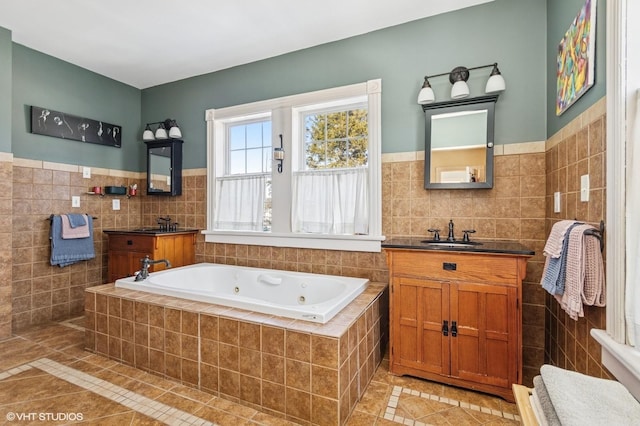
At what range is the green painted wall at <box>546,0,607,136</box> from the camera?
1.39m

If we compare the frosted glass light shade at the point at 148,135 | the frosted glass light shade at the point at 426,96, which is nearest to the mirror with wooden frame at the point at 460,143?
the frosted glass light shade at the point at 426,96

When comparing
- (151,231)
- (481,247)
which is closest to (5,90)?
(151,231)

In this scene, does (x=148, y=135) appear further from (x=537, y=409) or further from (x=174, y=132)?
(x=537, y=409)

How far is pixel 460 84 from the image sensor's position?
2270 millimetres

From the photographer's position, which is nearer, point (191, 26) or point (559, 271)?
point (559, 271)

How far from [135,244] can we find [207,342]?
1.86 meters

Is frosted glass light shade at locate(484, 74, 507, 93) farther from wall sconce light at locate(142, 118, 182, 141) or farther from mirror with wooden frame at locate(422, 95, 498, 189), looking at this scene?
wall sconce light at locate(142, 118, 182, 141)

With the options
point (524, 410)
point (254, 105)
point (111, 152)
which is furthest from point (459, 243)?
point (111, 152)

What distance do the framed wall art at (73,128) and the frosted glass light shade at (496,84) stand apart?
3.92 meters

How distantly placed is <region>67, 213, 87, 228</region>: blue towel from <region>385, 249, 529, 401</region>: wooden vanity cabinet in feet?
10.3

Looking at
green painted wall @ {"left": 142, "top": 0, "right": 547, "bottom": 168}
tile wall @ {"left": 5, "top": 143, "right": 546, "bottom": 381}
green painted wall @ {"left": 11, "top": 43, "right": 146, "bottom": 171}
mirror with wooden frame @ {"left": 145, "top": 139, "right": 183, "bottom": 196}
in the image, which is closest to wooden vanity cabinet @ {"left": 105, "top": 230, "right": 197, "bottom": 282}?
tile wall @ {"left": 5, "top": 143, "right": 546, "bottom": 381}

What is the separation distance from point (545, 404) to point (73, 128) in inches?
168

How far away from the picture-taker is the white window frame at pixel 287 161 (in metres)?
2.63

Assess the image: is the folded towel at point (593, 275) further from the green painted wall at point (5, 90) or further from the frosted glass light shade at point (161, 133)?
the green painted wall at point (5, 90)
